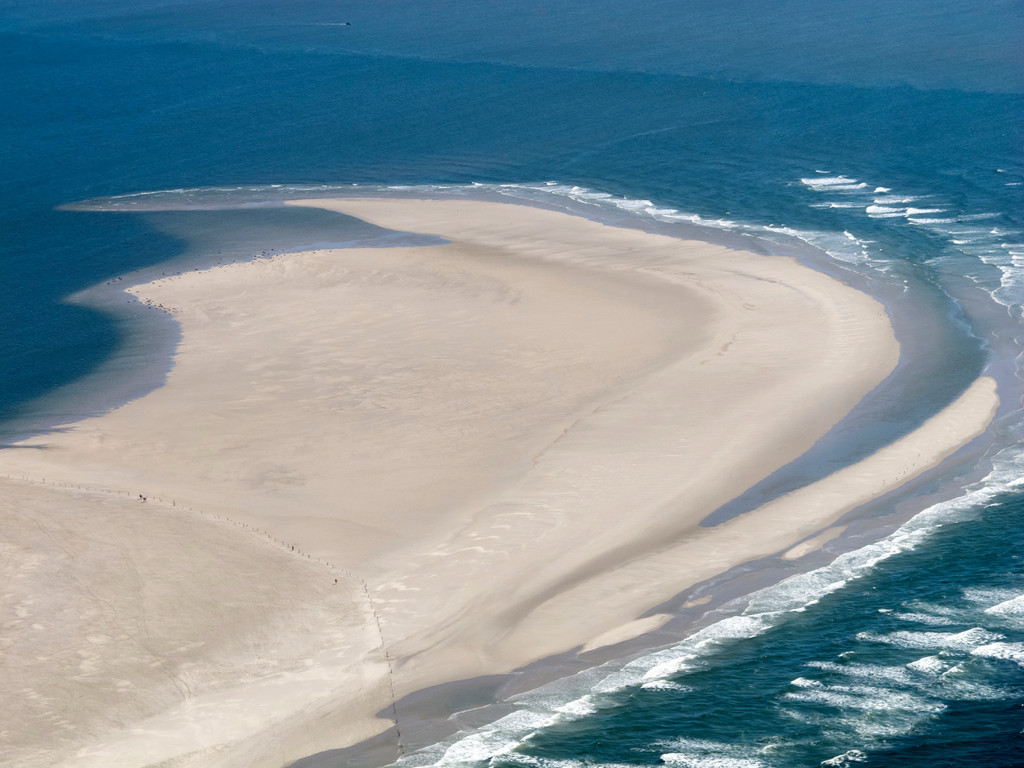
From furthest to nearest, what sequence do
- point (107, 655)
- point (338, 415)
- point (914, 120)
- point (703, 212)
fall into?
point (914, 120) → point (703, 212) → point (338, 415) → point (107, 655)

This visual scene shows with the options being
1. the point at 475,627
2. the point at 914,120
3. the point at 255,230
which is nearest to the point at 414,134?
the point at 255,230

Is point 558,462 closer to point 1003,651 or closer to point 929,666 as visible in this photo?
point 929,666

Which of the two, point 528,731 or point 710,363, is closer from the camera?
point 528,731

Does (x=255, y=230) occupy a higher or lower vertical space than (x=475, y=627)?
higher

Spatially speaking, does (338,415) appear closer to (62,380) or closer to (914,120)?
(62,380)

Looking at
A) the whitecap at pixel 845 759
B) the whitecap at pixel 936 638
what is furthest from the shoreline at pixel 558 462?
the whitecap at pixel 845 759

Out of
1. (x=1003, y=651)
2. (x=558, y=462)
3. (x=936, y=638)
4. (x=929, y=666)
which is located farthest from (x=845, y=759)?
(x=558, y=462)

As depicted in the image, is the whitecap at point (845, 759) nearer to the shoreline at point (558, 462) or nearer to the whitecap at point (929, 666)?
the whitecap at point (929, 666)
